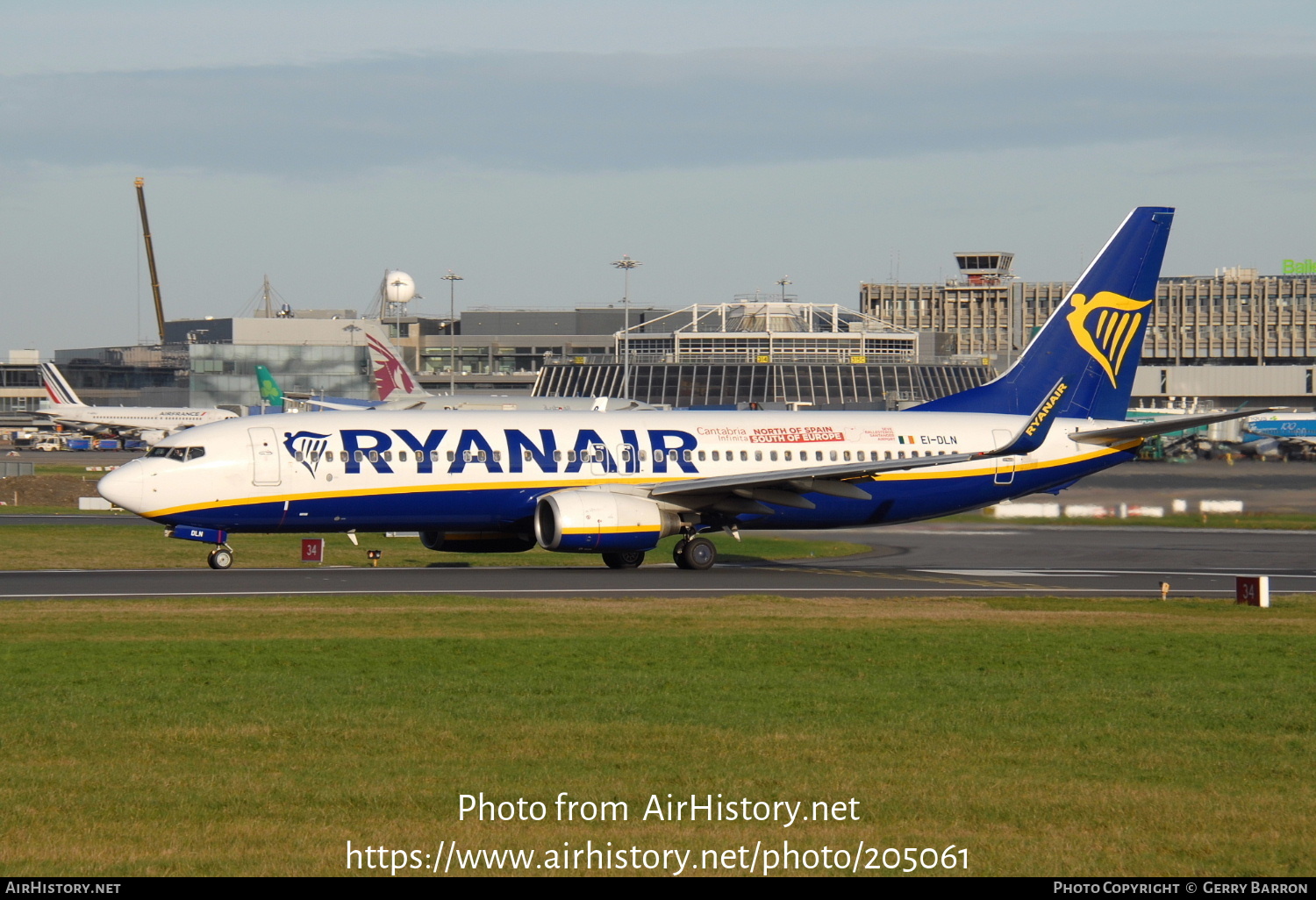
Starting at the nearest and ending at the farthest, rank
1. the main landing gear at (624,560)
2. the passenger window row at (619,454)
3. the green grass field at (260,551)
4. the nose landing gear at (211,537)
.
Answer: the nose landing gear at (211,537) < the passenger window row at (619,454) < the main landing gear at (624,560) < the green grass field at (260,551)

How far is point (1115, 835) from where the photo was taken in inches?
418

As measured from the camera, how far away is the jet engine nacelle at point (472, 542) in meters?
39.2

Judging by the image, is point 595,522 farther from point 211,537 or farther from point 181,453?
point 181,453

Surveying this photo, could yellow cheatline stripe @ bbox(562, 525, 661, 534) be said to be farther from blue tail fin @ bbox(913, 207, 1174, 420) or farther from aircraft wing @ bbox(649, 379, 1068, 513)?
blue tail fin @ bbox(913, 207, 1174, 420)

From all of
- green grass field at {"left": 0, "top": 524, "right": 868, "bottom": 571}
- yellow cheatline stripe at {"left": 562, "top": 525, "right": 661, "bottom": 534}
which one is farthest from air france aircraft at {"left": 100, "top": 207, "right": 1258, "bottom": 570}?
green grass field at {"left": 0, "top": 524, "right": 868, "bottom": 571}

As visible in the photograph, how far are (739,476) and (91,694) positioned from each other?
77.4 ft

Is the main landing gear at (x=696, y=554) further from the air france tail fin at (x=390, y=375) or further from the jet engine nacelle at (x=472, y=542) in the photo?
the air france tail fin at (x=390, y=375)

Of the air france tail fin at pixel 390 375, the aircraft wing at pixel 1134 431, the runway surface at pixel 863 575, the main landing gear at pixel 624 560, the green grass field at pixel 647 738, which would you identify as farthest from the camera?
the air france tail fin at pixel 390 375

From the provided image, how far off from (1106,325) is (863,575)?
1311cm

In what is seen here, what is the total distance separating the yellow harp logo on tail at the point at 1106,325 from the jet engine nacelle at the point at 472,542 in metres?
18.7

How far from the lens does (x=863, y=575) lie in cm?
3800

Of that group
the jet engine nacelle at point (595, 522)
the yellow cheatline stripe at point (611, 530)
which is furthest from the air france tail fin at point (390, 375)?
the yellow cheatline stripe at point (611, 530)

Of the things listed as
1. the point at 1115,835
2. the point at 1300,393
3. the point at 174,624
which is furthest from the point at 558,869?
the point at 1300,393

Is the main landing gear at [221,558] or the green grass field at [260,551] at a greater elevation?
the main landing gear at [221,558]
